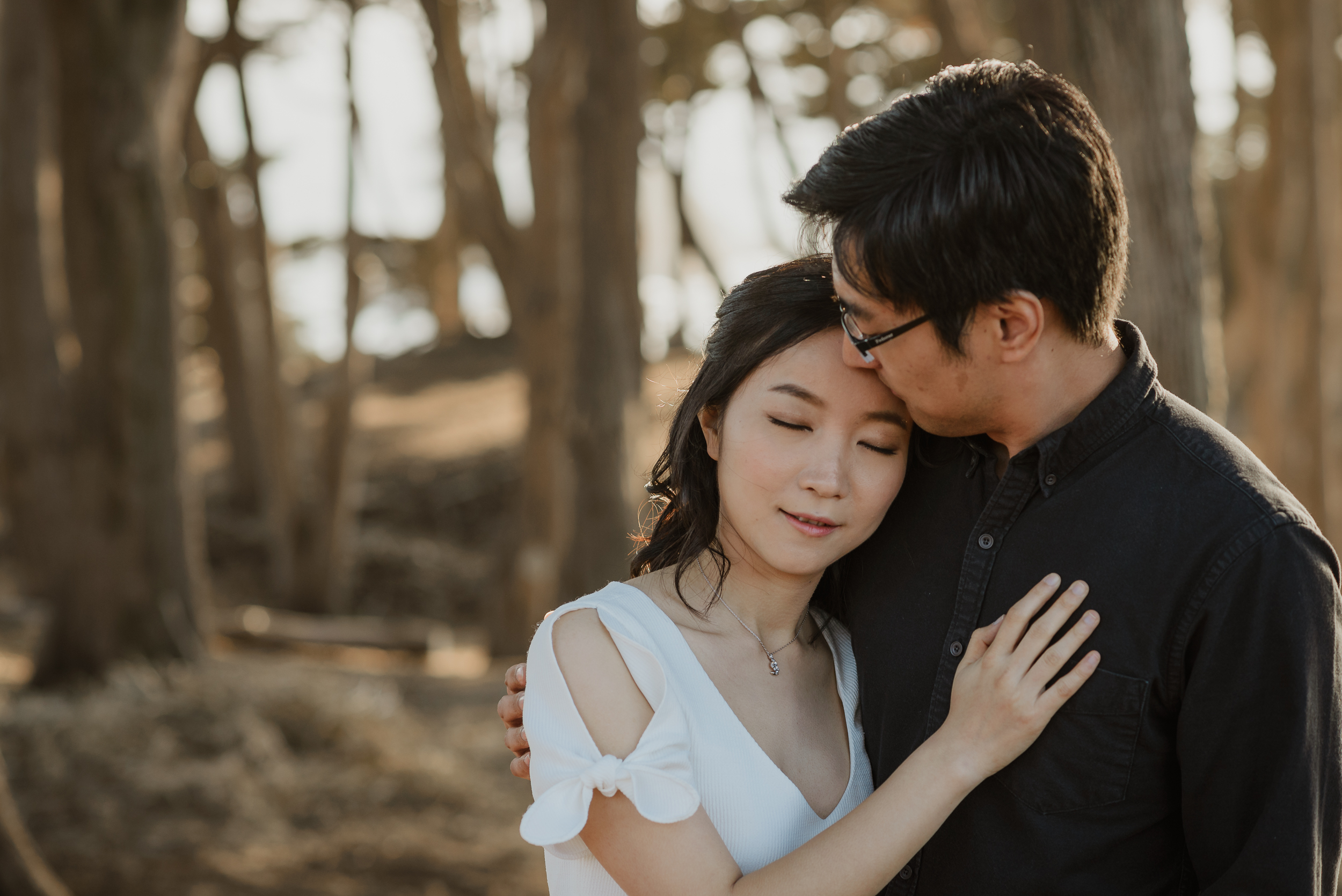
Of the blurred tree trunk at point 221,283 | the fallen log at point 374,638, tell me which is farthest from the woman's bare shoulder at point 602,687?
the blurred tree trunk at point 221,283

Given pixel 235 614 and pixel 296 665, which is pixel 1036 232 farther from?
pixel 235 614

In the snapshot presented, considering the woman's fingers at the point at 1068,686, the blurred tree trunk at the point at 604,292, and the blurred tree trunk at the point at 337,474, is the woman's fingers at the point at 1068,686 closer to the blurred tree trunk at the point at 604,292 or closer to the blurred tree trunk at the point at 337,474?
the blurred tree trunk at the point at 604,292

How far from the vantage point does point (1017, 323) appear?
191cm

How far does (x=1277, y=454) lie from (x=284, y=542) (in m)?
10.1

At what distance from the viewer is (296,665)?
28.7 ft

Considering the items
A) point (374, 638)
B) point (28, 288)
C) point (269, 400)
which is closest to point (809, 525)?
point (374, 638)

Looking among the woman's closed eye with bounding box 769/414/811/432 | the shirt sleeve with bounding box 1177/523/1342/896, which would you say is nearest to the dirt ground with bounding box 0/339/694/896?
the woman's closed eye with bounding box 769/414/811/432

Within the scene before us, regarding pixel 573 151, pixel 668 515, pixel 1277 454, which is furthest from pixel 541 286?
pixel 668 515

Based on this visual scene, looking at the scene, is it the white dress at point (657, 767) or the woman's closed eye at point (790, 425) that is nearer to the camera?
the white dress at point (657, 767)

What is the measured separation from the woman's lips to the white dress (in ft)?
0.93

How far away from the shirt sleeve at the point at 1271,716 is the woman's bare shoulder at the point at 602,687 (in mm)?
846

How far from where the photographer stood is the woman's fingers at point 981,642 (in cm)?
199

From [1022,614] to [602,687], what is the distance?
0.69 meters

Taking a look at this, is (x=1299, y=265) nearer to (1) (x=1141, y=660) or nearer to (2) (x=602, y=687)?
(1) (x=1141, y=660)
